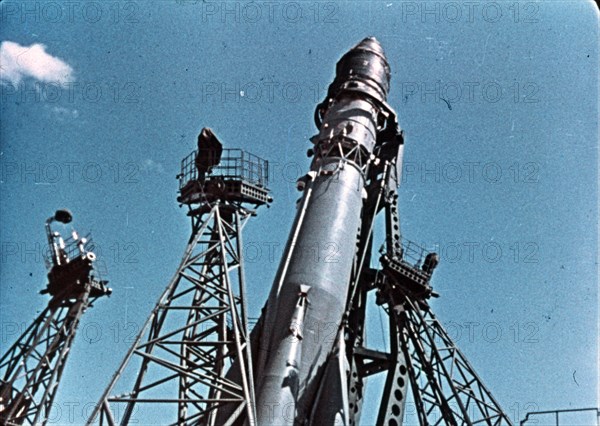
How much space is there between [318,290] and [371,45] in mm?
11795

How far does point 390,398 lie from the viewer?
2544 cm

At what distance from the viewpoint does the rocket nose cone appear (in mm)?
30059

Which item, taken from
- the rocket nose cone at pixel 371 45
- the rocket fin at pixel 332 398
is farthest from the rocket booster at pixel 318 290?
the rocket nose cone at pixel 371 45

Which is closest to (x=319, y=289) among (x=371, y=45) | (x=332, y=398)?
(x=332, y=398)

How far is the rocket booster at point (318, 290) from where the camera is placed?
66.8 ft

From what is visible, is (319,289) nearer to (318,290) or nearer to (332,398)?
(318,290)

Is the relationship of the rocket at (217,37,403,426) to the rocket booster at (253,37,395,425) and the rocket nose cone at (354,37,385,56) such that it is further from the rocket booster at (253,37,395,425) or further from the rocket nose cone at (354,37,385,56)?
the rocket nose cone at (354,37,385,56)

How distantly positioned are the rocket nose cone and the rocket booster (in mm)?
3426

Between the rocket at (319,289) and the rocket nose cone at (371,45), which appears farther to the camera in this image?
the rocket nose cone at (371,45)

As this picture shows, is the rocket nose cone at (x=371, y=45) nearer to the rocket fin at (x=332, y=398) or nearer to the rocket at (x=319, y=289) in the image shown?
the rocket at (x=319, y=289)

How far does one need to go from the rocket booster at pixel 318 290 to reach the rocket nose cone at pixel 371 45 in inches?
135

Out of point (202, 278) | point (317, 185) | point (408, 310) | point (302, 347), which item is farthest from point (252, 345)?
point (408, 310)

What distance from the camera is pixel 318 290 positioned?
71.4 ft

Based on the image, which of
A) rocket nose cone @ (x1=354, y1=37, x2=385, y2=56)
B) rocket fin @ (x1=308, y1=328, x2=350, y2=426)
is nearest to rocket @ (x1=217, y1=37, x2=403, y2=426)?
rocket fin @ (x1=308, y1=328, x2=350, y2=426)
